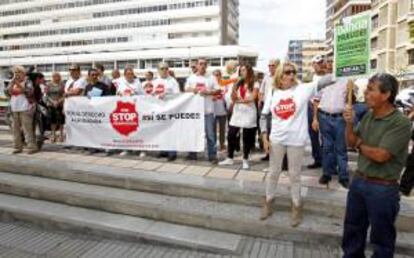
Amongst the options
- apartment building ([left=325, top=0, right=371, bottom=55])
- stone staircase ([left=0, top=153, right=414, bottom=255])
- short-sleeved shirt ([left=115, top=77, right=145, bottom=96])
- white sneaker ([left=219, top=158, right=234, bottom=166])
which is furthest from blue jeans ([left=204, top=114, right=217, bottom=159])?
apartment building ([left=325, top=0, right=371, bottom=55])

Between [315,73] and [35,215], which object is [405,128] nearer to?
[315,73]

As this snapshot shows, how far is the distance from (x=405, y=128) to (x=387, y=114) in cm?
19

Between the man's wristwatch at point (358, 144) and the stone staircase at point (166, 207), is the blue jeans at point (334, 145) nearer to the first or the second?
the stone staircase at point (166, 207)

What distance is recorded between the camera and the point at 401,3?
54.5 m

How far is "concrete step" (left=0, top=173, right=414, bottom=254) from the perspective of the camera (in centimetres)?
517

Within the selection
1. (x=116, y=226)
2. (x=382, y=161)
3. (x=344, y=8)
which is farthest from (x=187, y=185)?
(x=344, y=8)

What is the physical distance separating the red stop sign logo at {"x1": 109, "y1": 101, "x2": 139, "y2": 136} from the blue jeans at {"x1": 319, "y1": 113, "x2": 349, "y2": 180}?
3.54 m

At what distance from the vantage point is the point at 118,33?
104 meters

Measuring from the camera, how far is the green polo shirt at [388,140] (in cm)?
371

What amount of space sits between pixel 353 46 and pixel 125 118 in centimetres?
465

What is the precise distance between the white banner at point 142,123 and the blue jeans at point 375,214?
4.29 metres

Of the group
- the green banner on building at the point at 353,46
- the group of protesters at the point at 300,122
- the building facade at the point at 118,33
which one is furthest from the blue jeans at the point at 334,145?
the building facade at the point at 118,33

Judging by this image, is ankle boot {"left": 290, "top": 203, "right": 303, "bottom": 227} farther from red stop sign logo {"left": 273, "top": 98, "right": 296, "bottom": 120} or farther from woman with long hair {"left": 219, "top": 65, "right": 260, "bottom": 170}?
woman with long hair {"left": 219, "top": 65, "right": 260, "bottom": 170}

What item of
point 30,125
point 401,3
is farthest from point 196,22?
point 30,125
